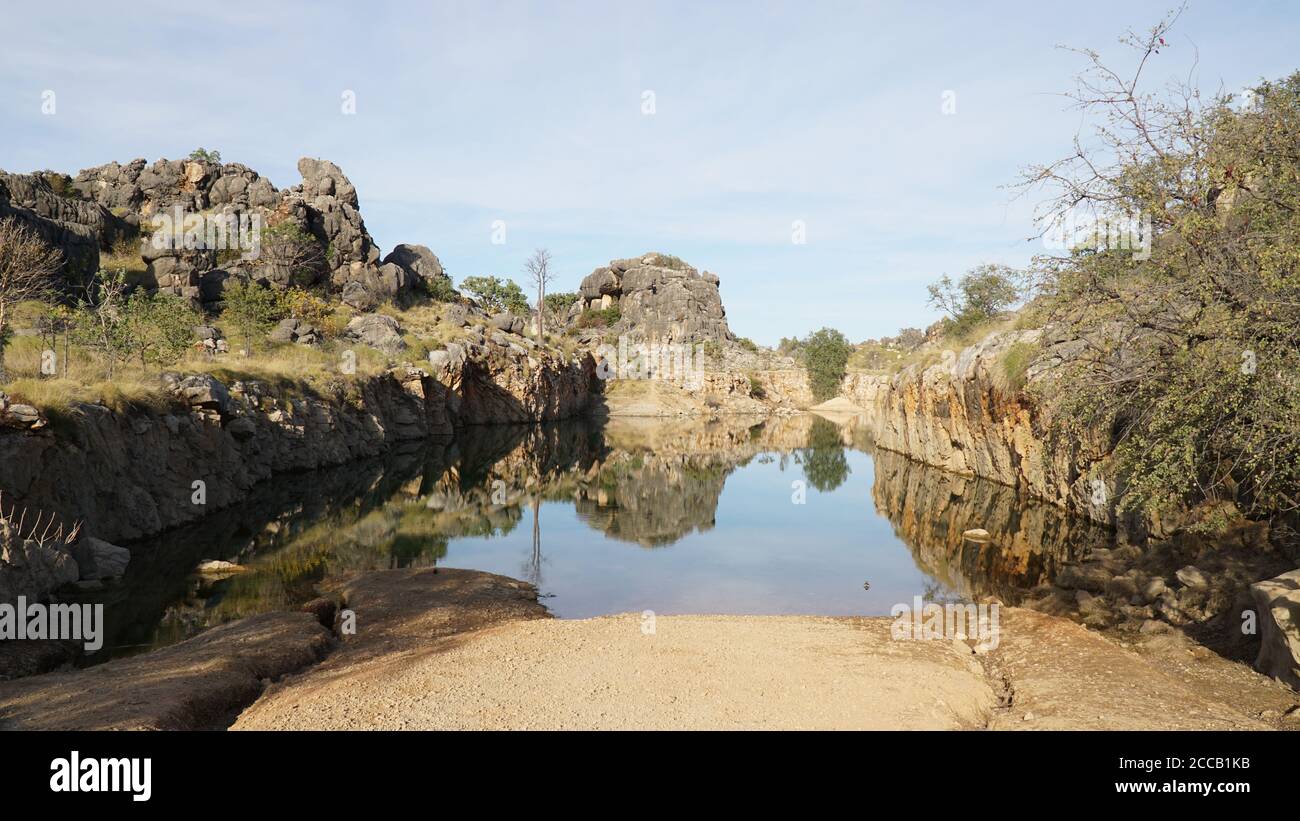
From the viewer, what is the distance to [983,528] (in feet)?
80.5

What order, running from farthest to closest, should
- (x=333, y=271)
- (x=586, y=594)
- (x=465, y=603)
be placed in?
(x=333, y=271)
(x=586, y=594)
(x=465, y=603)

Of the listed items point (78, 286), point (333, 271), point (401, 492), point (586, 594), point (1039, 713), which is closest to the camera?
point (1039, 713)

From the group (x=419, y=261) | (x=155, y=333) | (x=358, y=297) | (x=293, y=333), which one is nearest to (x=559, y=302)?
(x=419, y=261)

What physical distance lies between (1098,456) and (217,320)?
4929cm

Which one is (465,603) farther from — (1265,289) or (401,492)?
(401,492)

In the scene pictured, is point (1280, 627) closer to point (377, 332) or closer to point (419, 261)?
point (377, 332)

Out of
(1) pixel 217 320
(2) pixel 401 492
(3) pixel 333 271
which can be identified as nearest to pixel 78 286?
(1) pixel 217 320

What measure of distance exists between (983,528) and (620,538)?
12.1 m

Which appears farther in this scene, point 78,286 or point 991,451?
point 78,286

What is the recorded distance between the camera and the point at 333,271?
6562cm

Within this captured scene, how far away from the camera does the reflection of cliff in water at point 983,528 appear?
61.7 ft

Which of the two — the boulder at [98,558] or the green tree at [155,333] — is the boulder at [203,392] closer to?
the green tree at [155,333]

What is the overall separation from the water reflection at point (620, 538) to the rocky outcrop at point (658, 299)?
69.1 meters

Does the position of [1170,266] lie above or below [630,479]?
above
